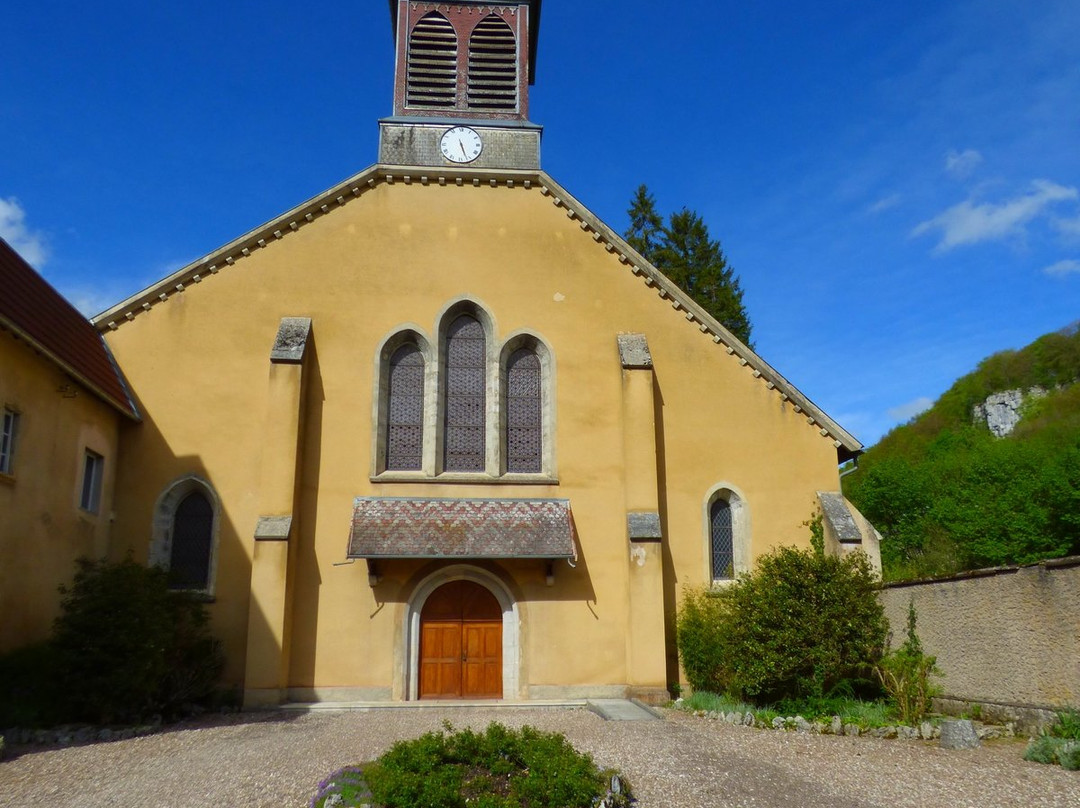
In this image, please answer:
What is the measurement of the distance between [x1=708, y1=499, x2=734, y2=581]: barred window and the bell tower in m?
8.63

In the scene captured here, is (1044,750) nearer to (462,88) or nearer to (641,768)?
(641,768)

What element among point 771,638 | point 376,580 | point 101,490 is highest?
point 101,490

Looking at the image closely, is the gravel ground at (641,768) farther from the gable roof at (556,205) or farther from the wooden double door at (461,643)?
the gable roof at (556,205)

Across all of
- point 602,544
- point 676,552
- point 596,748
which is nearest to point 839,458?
point 676,552

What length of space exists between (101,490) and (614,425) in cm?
960

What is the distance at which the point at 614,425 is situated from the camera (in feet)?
55.6

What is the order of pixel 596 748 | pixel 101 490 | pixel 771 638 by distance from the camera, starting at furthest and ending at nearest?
pixel 101 490
pixel 771 638
pixel 596 748

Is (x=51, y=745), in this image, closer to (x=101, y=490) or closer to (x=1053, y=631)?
(x=101, y=490)

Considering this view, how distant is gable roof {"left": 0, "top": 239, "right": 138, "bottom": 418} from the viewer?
12.9 metres

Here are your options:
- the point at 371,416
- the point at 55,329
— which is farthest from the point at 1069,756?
the point at 55,329

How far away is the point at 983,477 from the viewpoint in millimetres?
44906

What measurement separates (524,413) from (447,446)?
66.8 inches

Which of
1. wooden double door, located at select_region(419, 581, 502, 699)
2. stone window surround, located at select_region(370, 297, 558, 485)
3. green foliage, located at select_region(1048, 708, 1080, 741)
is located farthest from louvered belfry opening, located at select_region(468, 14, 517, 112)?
green foliage, located at select_region(1048, 708, 1080, 741)

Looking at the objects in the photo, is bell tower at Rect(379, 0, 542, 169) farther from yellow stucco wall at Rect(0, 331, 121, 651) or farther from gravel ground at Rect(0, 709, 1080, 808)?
gravel ground at Rect(0, 709, 1080, 808)
